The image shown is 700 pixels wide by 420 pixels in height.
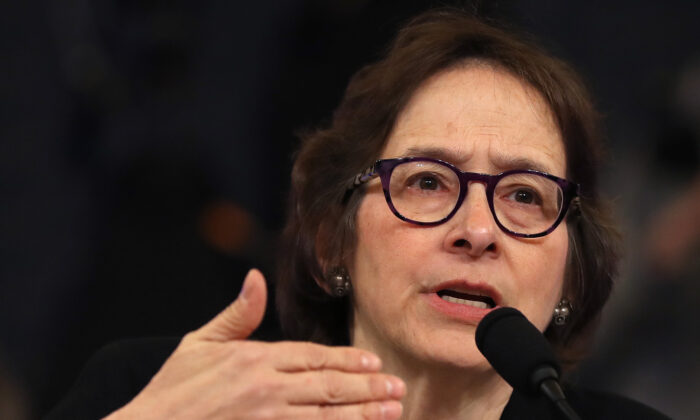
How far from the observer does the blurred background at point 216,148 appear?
3.17m

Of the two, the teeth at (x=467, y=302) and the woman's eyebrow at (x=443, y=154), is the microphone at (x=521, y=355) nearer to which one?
the teeth at (x=467, y=302)

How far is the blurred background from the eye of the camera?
317 centimetres

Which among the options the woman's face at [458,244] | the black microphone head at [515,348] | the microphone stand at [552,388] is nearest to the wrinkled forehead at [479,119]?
the woman's face at [458,244]

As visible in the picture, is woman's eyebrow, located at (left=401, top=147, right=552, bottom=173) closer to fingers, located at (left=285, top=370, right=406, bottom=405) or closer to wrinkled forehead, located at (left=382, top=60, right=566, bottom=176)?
wrinkled forehead, located at (left=382, top=60, right=566, bottom=176)

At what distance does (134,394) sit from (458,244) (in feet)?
2.89

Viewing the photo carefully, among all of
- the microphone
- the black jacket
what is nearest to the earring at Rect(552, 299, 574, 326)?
the black jacket

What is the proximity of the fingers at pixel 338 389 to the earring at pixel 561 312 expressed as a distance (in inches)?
32.2

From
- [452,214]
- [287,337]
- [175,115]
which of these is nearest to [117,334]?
[287,337]

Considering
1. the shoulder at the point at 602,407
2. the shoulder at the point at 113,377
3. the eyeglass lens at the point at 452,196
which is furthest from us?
the shoulder at the point at 602,407

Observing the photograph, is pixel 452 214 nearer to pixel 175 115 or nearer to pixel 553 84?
pixel 553 84

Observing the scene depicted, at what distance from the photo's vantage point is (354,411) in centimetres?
142

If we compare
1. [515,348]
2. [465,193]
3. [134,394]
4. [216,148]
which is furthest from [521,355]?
[216,148]

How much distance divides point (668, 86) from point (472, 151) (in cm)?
203

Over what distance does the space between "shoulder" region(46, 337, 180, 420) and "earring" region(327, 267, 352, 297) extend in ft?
1.53
